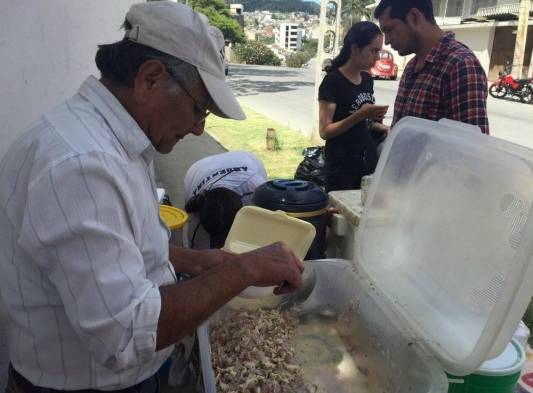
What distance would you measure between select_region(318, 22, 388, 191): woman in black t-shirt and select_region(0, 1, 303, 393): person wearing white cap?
2072 mm

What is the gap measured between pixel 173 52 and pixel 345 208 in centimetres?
126

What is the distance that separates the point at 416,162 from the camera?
1.54 meters

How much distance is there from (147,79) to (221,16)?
43188mm

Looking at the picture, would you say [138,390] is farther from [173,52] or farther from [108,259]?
[173,52]

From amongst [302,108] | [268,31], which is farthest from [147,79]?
[268,31]

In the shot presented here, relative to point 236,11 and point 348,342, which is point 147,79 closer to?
point 348,342

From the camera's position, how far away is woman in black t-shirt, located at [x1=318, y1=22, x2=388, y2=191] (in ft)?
10.6

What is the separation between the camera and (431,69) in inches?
98.3

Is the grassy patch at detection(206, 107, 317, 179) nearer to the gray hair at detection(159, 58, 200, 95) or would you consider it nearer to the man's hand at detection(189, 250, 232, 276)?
the man's hand at detection(189, 250, 232, 276)

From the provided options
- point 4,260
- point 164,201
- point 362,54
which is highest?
point 362,54

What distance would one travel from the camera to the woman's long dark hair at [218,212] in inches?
91.5

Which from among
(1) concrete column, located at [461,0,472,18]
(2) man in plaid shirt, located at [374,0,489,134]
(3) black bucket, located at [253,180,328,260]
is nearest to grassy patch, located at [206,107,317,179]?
(2) man in plaid shirt, located at [374,0,489,134]

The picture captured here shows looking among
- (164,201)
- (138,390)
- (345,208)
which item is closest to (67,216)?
(138,390)

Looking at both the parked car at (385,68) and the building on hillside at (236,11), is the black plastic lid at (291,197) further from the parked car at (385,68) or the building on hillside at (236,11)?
the building on hillside at (236,11)
